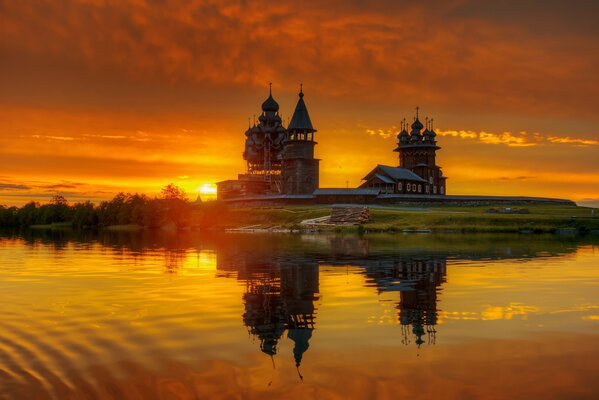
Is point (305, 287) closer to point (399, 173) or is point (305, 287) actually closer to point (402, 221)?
point (402, 221)

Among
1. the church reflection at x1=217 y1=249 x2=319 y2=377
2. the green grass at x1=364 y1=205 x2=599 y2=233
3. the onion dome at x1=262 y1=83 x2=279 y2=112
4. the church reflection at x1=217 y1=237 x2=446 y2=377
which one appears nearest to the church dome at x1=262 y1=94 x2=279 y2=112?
the onion dome at x1=262 y1=83 x2=279 y2=112

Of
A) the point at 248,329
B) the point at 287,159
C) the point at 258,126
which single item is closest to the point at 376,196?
the point at 287,159

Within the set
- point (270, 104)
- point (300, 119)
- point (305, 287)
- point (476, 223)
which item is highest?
point (270, 104)

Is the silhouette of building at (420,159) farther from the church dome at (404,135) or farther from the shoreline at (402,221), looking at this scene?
the shoreline at (402,221)

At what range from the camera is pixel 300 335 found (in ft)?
42.8

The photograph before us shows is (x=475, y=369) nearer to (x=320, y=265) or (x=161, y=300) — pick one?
(x=161, y=300)

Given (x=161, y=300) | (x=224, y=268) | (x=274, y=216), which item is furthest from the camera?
(x=274, y=216)

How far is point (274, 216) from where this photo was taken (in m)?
86.9

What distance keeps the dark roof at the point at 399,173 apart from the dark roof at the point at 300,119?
17.8 meters

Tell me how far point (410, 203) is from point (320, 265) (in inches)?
2672

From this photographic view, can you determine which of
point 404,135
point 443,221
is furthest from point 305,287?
point 404,135

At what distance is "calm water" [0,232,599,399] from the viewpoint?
9531 mm

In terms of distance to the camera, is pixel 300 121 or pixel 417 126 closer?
pixel 300 121

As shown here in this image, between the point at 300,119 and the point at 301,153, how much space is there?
5921 millimetres
